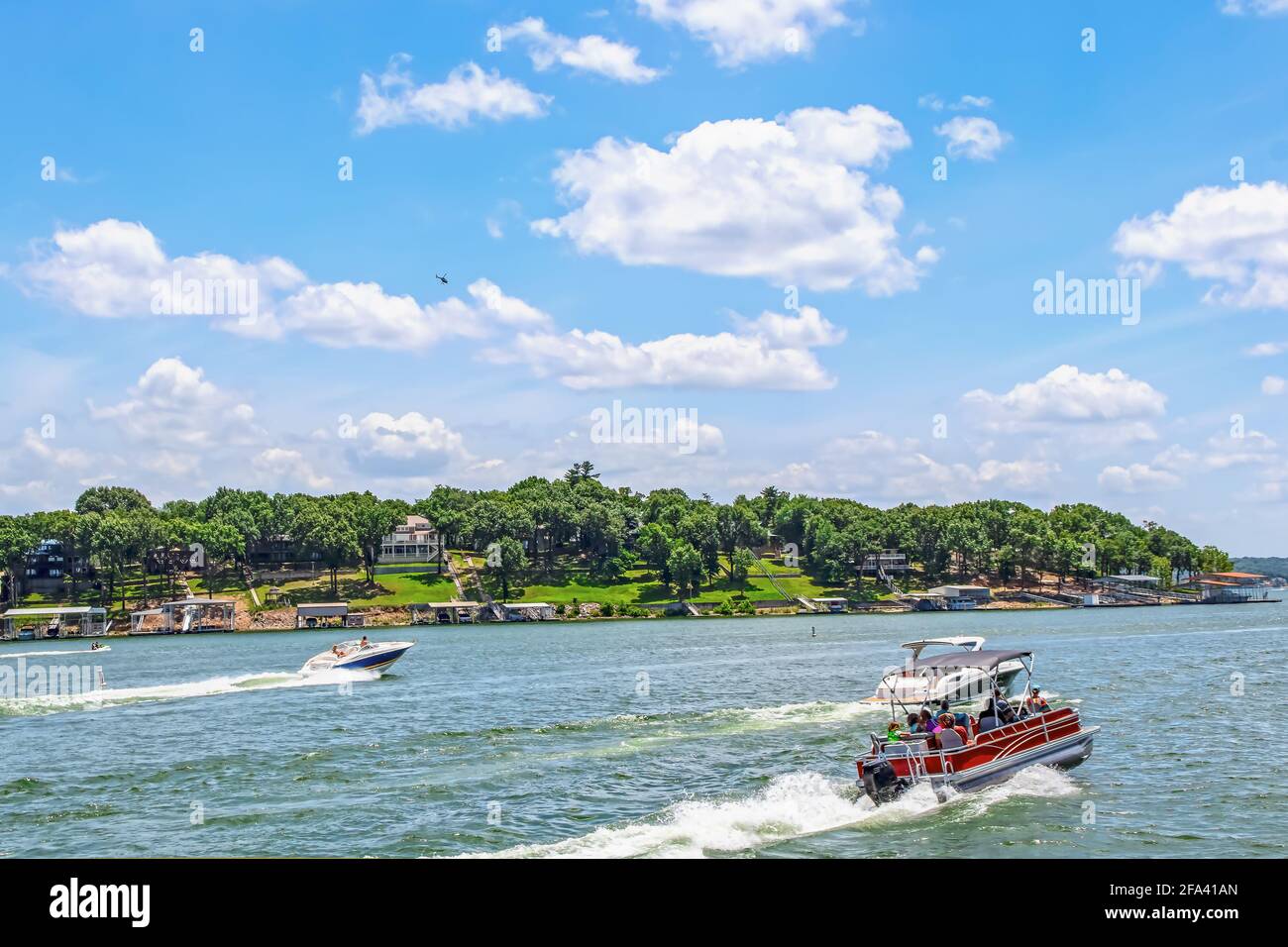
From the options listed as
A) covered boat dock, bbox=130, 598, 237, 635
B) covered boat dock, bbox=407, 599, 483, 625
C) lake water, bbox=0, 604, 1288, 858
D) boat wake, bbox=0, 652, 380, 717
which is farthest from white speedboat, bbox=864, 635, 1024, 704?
covered boat dock, bbox=130, 598, 237, 635

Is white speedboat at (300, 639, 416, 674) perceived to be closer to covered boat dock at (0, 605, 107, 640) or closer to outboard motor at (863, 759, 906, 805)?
outboard motor at (863, 759, 906, 805)

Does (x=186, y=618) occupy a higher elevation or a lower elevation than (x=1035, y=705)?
lower

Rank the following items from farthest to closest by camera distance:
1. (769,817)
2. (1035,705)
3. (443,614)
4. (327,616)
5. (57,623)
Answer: (443,614) → (327,616) → (57,623) → (1035,705) → (769,817)

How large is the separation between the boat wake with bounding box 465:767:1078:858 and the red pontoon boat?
429 mm

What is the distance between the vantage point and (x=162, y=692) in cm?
6869

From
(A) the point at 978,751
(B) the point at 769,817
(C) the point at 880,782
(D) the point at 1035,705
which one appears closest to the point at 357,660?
(D) the point at 1035,705

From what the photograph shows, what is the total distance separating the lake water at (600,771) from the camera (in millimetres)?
29234

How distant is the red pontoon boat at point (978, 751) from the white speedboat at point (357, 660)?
5334 centimetres

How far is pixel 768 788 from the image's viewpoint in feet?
112

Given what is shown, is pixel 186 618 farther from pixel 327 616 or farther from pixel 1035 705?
pixel 1035 705

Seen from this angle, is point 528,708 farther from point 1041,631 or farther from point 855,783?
point 1041,631

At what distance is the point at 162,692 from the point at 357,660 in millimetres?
15407
